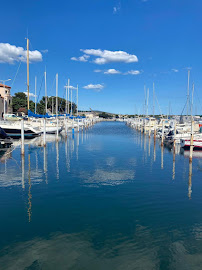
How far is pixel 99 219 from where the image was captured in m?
11.9

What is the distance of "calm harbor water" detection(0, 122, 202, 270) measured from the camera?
8.62 metres

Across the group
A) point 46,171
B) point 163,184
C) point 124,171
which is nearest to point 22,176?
point 46,171

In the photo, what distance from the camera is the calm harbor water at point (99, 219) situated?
862 cm

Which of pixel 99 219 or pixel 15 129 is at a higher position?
pixel 15 129

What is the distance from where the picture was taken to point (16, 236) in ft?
32.9

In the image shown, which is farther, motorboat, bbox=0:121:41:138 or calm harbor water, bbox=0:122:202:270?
motorboat, bbox=0:121:41:138

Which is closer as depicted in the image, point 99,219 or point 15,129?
point 99,219

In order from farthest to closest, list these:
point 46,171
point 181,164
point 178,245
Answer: point 181,164 < point 46,171 < point 178,245

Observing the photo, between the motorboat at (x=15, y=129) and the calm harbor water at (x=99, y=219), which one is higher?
the motorboat at (x=15, y=129)

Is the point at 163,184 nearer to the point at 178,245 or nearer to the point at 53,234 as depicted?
the point at 178,245

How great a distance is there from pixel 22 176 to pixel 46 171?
2.60 meters

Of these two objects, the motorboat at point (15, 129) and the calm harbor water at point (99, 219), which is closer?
the calm harbor water at point (99, 219)

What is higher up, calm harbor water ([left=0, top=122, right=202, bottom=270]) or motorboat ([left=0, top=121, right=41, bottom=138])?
motorboat ([left=0, top=121, right=41, bottom=138])

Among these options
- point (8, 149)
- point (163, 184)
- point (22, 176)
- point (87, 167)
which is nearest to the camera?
point (163, 184)
